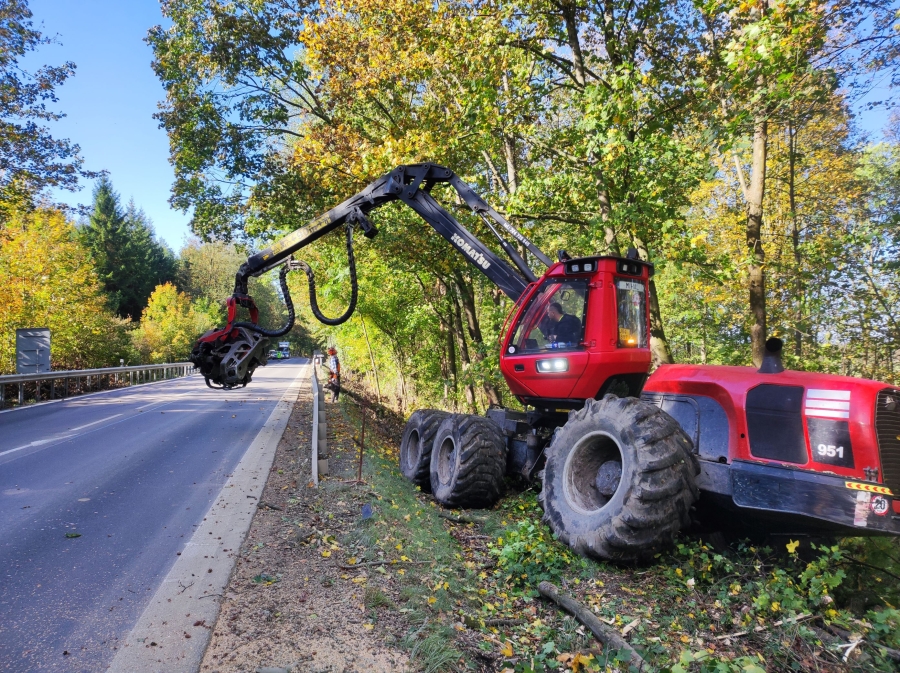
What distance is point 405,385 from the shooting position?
90.4ft

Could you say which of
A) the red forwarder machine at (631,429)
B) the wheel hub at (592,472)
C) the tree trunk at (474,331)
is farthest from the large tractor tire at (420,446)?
the tree trunk at (474,331)

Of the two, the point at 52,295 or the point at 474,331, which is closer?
the point at 474,331

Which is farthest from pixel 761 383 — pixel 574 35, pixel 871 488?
pixel 574 35

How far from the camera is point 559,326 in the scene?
6.41 metres

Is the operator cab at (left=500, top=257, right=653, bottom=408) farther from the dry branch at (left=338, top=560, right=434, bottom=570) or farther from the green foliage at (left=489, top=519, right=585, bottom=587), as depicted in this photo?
the dry branch at (left=338, top=560, right=434, bottom=570)

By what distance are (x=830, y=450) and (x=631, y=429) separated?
4.70ft

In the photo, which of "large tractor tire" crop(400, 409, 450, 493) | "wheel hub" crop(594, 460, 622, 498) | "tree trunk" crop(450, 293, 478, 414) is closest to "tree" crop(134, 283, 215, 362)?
"tree trunk" crop(450, 293, 478, 414)

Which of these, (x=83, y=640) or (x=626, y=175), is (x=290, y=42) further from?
(x=83, y=640)

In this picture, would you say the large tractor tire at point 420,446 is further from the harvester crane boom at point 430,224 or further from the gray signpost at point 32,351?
the gray signpost at point 32,351

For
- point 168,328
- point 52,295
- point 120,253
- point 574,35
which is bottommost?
point 168,328

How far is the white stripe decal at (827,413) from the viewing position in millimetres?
4289

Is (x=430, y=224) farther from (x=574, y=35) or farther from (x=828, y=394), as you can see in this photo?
(x=828, y=394)

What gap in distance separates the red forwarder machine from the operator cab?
16mm

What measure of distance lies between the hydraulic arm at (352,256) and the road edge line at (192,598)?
185 cm
